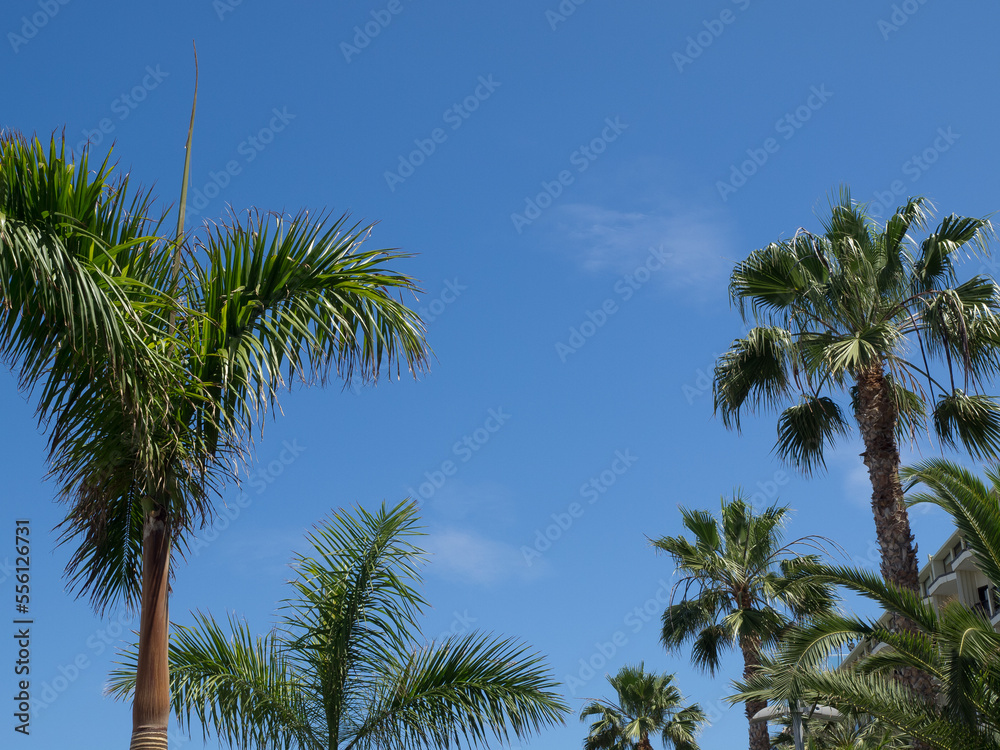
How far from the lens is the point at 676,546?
907 inches

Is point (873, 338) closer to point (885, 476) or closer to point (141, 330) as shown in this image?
point (885, 476)

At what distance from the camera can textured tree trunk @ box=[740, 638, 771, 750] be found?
2109 centimetres

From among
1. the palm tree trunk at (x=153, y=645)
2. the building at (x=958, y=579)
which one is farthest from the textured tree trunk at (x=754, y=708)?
the palm tree trunk at (x=153, y=645)

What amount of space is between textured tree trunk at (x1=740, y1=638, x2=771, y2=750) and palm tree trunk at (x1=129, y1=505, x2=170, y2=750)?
712 inches

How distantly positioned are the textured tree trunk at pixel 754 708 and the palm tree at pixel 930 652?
8.82 metres

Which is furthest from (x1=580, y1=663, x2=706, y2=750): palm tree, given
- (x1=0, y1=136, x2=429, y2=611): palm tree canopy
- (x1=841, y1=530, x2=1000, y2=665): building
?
(x1=0, y1=136, x2=429, y2=611): palm tree canopy

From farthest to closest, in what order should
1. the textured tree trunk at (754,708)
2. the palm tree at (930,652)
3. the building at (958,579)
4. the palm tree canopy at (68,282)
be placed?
1. the building at (958,579)
2. the textured tree trunk at (754,708)
3. the palm tree at (930,652)
4. the palm tree canopy at (68,282)

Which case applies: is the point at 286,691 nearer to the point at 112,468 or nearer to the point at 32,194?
the point at 112,468

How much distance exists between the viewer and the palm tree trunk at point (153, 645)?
4.40 metres

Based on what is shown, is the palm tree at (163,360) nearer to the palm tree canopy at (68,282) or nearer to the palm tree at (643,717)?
the palm tree canopy at (68,282)

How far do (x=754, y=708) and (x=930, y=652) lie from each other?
1164 cm

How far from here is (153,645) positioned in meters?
4.51

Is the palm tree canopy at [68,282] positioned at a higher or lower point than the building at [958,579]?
lower

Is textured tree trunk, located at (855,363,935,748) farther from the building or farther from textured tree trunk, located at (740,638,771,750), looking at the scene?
the building
